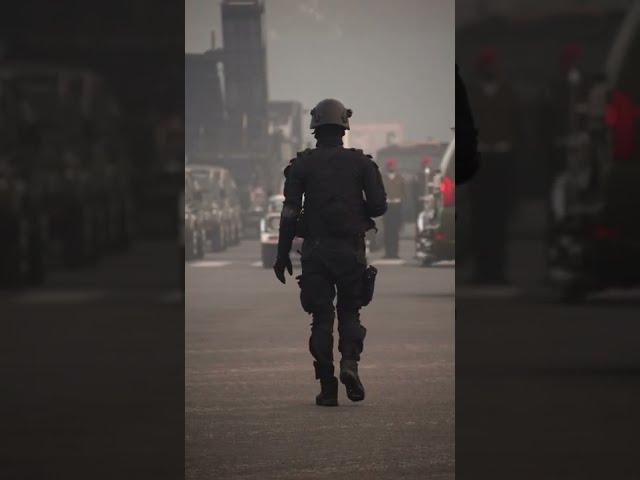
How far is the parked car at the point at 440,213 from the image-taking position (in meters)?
25.8

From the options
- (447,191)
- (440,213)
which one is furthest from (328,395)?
(440,213)

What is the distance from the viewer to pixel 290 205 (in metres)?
11.0

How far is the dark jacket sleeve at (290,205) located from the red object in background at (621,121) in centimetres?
246

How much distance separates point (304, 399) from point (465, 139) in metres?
1.58

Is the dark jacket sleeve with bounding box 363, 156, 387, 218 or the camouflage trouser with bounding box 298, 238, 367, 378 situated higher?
the dark jacket sleeve with bounding box 363, 156, 387, 218

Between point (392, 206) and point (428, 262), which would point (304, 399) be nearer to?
point (428, 262)

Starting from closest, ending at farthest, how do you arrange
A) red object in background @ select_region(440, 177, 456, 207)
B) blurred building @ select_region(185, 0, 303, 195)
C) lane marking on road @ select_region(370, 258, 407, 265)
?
1. red object in background @ select_region(440, 177, 456, 207)
2. lane marking on road @ select_region(370, 258, 407, 265)
3. blurred building @ select_region(185, 0, 303, 195)

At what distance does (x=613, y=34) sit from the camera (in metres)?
12.6

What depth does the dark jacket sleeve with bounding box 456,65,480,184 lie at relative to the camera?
10164 mm

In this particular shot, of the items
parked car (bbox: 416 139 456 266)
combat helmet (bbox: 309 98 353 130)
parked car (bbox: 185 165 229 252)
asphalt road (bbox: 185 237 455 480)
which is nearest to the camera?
asphalt road (bbox: 185 237 455 480)

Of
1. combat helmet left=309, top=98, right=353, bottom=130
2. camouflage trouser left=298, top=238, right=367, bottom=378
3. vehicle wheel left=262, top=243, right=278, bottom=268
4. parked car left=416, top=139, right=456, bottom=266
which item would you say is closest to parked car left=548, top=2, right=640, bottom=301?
combat helmet left=309, top=98, right=353, bottom=130

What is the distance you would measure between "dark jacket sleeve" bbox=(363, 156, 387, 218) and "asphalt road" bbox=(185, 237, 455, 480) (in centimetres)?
98
